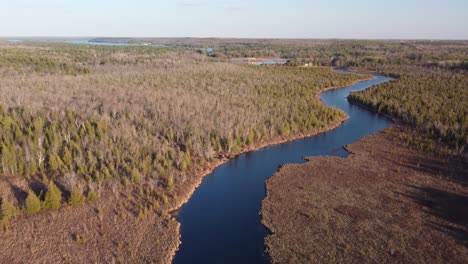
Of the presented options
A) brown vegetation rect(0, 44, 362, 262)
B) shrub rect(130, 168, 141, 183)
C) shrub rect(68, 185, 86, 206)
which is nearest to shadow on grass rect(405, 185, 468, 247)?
brown vegetation rect(0, 44, 362, 262)

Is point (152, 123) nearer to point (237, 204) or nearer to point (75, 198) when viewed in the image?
point (75, 198)

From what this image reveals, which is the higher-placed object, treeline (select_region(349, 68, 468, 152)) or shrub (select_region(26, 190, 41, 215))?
treeline (select_region(349, 68, 468, 152))

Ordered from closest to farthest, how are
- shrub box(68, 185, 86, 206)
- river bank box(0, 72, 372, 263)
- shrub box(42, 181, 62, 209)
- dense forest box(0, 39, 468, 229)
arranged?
river bank box(0, 72, 372, 263) < shrub box(42, 181, 62, 209) < shrub box(68, 185, 86, 206) < dense forest box(0, 39, 468, 229)

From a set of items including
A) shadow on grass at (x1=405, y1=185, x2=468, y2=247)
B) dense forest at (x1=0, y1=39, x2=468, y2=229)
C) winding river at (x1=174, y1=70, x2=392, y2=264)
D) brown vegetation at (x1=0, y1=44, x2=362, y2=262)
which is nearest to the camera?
brown vegetation at (x1=0, y1=44, x2=362, y2=262)

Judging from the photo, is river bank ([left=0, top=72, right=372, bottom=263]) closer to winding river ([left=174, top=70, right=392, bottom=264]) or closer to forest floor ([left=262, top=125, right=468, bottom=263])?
winding river ([left=174, top=70, right=392, bottom=264])

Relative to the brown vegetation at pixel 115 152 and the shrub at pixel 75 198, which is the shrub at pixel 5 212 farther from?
the shrub at pixel 75 198

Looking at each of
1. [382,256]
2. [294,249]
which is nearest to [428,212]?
[382,256]
